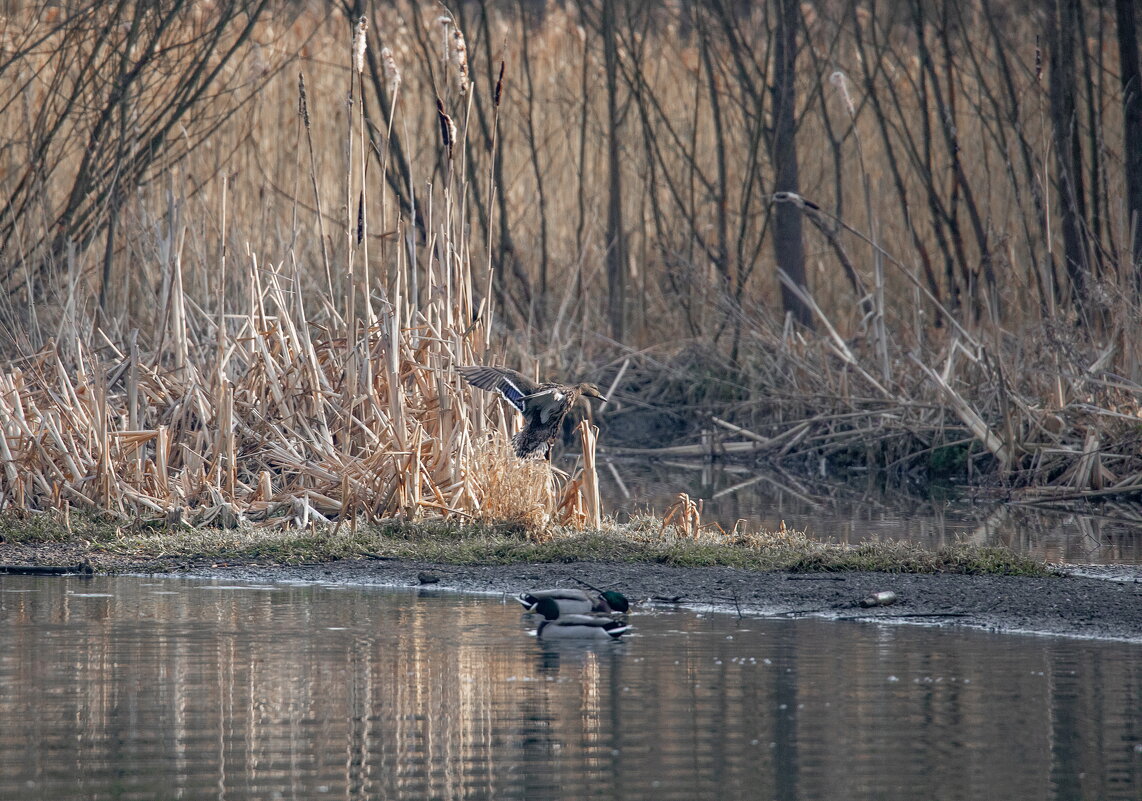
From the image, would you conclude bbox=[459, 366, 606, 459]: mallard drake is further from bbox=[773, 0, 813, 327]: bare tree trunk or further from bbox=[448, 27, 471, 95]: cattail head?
bbox=[773, 0, 813, 327]: bare tree trunk

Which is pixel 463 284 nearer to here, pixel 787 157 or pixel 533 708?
pixel 533 708

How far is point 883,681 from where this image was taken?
211 inches

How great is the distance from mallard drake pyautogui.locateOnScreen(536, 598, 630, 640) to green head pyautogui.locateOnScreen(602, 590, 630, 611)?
0.38 feet

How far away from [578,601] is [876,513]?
4952 millimetres

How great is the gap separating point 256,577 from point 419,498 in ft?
3.89

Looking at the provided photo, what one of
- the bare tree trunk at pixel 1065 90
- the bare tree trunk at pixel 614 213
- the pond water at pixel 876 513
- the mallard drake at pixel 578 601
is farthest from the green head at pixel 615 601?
the bare tree trunk at pixel 614 213

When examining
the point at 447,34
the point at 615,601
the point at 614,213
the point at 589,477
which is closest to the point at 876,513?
the point at 589,477

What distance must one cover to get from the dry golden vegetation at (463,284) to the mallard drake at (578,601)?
2.14 m

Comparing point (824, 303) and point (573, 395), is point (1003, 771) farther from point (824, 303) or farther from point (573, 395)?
point (824, 303)

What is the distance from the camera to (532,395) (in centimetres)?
817

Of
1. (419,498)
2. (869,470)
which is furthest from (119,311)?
(869,470)

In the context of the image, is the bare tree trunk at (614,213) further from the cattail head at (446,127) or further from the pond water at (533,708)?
the pond water at (533,708)

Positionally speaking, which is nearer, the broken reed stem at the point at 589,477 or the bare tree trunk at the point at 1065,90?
the broken reed stem at the point at 589,477

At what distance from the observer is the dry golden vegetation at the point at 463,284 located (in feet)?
29.5
